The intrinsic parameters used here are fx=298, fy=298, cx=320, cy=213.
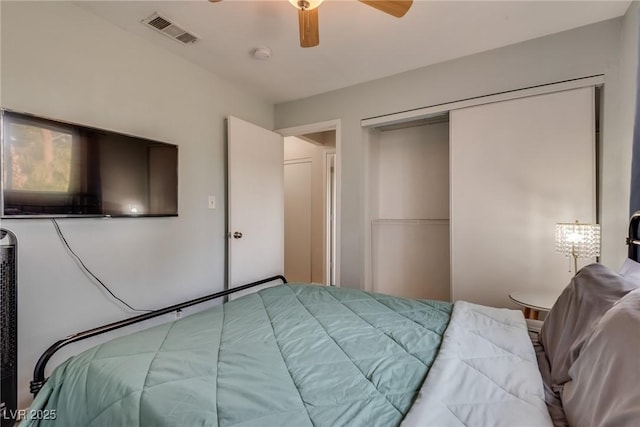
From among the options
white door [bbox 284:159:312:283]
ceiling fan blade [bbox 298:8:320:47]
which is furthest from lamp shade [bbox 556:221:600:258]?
white door [bbox 284:159:312:283]

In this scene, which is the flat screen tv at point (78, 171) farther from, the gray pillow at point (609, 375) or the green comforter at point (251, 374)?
the gray pillow at point (609, 375)

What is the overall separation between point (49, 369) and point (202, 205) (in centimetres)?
144

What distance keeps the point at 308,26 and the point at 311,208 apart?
311 centimetres

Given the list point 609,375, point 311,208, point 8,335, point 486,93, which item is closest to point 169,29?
point 8,335

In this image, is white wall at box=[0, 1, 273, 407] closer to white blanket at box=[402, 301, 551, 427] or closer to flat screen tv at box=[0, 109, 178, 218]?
flat screen tv at box=[0, 109, 178, 218]

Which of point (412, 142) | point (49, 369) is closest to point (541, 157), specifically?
point (412, 142)

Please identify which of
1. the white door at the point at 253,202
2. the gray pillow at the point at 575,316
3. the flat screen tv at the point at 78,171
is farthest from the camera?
the white door at the point at 253,202

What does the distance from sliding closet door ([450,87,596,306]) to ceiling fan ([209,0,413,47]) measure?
49.6 inches

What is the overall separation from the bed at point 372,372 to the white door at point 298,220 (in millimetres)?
3220

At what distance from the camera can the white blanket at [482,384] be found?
0.75 meters

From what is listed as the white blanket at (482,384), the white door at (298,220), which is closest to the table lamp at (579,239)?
the white blanket at (482,384)

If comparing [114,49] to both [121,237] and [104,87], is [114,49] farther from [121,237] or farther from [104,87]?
[121,237]

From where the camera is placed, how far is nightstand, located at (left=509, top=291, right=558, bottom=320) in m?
1.82

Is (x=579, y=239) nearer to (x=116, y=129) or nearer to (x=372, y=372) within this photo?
(x=372, y=372)
